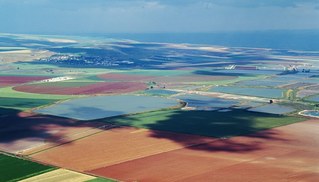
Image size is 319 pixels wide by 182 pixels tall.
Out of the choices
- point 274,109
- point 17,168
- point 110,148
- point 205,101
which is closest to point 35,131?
point 110,148

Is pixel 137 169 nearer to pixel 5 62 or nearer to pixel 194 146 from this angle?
pixel 194 146

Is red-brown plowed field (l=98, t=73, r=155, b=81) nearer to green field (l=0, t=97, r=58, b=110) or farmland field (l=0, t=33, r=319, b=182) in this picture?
farmland field (l=0, t=33, r=319, b=182)

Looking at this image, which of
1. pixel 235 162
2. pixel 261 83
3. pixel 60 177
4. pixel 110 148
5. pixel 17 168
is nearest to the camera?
pixel 60 177

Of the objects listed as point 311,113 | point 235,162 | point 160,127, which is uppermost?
point 311,113

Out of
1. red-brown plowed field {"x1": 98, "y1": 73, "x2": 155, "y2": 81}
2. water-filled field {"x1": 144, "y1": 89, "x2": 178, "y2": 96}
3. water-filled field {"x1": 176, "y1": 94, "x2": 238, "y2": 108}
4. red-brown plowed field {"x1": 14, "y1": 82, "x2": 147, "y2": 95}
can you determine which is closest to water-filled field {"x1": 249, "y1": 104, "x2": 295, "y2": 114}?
water-filled field {"x1": 176, "y1": 94, "x2": 238, "y2": 108}

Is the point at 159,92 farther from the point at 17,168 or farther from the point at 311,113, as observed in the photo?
the point at 17,168

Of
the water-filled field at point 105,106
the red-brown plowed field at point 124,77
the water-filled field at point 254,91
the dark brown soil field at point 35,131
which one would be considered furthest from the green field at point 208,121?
the red-brown plowed field at point 124,77

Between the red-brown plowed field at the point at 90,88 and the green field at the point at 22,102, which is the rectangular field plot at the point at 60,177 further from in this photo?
the red-brown plowed field at the point at 90,88
